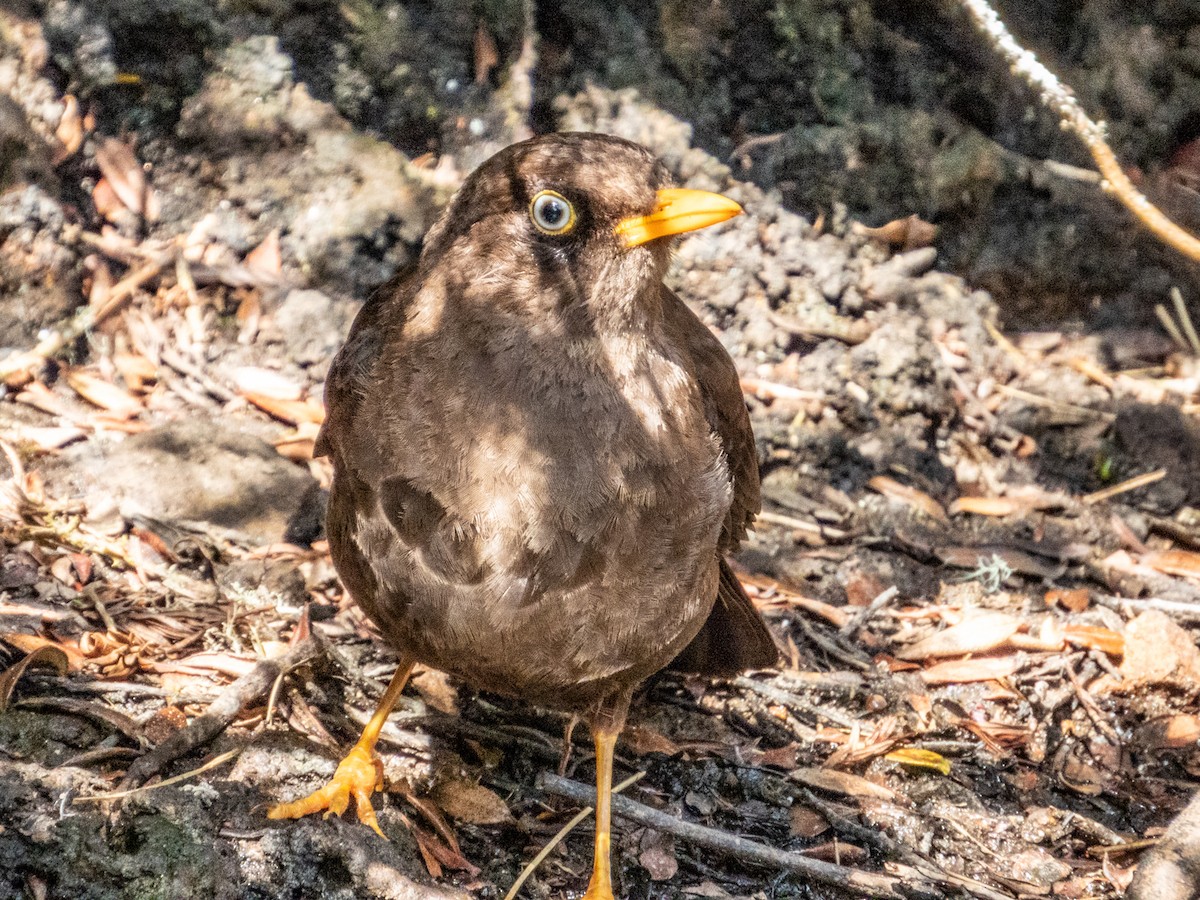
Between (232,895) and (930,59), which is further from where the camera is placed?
(930,59)

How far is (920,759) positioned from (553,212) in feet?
7.77

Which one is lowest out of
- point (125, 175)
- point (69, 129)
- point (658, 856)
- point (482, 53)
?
point (658, 856)

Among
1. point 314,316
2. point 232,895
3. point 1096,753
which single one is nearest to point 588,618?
point 232,895

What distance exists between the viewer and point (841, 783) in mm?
4359

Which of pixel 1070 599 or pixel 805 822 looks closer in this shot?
pixel 805 822

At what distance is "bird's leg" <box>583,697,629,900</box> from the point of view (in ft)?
12.6

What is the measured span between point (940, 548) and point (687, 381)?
7.11 ft

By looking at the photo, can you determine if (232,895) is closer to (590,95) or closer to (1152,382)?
(590,95)

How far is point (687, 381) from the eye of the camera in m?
3.88

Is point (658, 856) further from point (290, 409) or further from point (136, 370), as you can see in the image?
point (136, 370)

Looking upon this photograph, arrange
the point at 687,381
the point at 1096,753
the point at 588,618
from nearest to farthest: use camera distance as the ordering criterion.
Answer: the point at 588,618
the point at 687,381
the point at 1096,753

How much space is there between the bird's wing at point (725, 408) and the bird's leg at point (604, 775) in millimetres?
693

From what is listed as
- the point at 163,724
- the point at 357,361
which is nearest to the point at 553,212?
the point at 357,361

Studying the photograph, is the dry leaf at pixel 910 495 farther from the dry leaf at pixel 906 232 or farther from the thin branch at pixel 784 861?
the thin branch at pixel 784 861
